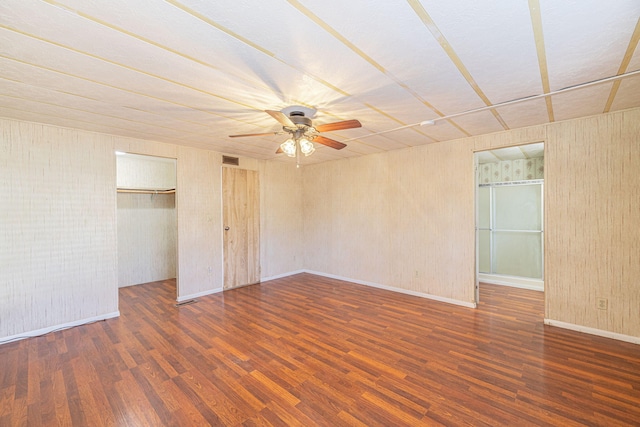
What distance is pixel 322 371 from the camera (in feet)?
7.82

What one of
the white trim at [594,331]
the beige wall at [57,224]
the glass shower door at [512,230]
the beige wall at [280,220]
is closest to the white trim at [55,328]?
the beige wall at [57,224]

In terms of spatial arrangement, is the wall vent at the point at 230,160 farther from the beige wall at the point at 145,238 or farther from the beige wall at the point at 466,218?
the beige wall at the point at 145,238

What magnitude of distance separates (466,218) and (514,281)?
220 centimetres

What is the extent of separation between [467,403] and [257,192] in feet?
15.1

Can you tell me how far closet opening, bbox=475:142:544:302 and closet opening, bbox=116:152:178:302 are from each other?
635cm

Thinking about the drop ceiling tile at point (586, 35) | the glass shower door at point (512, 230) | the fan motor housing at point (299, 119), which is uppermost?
the drop ceiling tile at point (586, 35)

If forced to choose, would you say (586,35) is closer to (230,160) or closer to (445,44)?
(445,44)

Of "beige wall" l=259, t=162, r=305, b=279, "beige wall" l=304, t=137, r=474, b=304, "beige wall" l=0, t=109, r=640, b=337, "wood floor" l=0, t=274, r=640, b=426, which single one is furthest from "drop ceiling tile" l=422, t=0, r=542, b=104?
"beige wall" l=259, t=162, r=305, b=279

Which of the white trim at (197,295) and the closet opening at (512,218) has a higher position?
the closet opening at (512,218)

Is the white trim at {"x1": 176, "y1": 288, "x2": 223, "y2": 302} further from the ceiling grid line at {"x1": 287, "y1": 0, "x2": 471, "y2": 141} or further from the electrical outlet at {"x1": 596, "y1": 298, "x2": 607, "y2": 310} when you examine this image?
the electrical outlet at {"x1": 596, "y1": 298, "x2": 607, "y2": 310}

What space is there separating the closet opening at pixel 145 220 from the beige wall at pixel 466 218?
303cm

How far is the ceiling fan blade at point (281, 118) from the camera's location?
7.32ft

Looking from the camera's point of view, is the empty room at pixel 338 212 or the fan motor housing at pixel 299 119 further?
the fan motor housing at pixel 299 119

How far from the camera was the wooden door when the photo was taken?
499 centimetres
